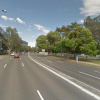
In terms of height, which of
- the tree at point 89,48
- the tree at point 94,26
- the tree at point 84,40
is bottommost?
the tree at point 89,48

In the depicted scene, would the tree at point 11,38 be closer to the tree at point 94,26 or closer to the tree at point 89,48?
the tree at point 94,26

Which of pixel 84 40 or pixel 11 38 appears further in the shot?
pixel 11 38

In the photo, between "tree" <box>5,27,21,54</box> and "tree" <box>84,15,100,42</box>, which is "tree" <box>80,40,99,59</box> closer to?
"tree" <box>84,15,100,42</box>

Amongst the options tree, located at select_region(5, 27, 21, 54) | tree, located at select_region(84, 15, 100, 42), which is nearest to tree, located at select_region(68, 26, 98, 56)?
tree, located at select_region(84, 15, 100, 42)

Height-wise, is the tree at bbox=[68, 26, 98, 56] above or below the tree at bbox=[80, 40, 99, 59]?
above

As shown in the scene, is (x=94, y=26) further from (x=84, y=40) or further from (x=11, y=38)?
(x=11, y=38)

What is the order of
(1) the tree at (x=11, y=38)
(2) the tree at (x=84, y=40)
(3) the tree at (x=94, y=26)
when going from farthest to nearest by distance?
(1) the tree at (x=11, y=38)
(3) the tree at (x=94, y=26)
(2) the tree at (x=84, y=40)

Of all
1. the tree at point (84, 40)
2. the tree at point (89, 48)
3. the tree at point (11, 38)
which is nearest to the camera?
the tree at point (89, 48)

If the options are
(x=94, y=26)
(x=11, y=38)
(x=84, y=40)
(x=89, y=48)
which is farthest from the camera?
(x=11, y=38)

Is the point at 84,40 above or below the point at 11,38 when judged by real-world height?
below

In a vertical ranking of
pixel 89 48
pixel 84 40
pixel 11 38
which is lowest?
pixel 89 48

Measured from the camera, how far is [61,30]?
218 ft

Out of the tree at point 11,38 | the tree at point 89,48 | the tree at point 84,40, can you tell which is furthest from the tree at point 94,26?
the tree at point 11,38

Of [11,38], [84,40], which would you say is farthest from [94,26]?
[11,38]
